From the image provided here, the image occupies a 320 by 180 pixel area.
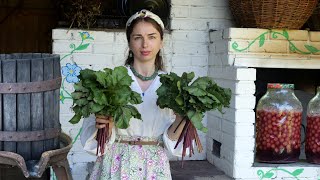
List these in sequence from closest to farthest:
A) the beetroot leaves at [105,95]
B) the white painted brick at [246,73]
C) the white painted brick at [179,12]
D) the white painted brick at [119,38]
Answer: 1. the beetroot leaves at [105,95]
2. the white painted brick at [246,73]
3. the white painted brick at [119,38]
4. the white painted brick at [179,12]

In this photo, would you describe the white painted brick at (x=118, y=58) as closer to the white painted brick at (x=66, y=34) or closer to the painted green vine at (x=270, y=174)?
the white painted brick at (x=66, y=34)

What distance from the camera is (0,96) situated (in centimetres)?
193

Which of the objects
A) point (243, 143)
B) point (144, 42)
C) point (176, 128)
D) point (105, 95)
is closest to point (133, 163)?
point (176, 128)

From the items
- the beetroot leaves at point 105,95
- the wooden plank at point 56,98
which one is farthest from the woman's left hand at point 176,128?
the wooden plank at point 56,98

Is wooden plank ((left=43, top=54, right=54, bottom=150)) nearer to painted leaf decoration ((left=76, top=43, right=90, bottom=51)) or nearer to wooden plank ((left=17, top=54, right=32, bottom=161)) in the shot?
wooden plank ((left=17, top=54, right=32, bottom=161))

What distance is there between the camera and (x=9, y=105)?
1.94 metres

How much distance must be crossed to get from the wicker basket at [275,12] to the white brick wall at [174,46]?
317 mm

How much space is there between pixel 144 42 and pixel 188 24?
1.42 m

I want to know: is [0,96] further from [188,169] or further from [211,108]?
[188,169]

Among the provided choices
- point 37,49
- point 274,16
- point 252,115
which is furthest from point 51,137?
point 37,49

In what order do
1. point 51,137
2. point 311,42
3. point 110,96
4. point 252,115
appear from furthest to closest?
point 311,42, point 252,115, point 51,137, point 110,96

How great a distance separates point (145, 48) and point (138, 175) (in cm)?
55

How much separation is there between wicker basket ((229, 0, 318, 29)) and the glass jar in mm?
542

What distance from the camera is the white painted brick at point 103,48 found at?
3346 millimetres
